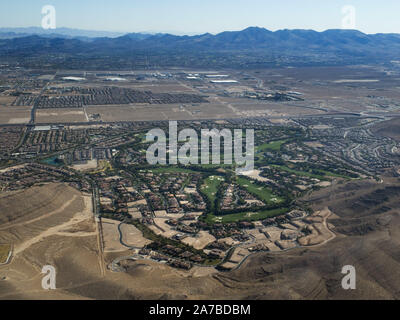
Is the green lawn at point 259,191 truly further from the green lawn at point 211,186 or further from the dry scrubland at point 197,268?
the dry scrubland at point 197,268

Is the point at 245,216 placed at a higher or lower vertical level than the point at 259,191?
lower

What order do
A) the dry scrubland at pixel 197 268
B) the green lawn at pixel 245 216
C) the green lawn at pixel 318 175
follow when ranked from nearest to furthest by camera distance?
the dry scrubland at pixel 197 268
the green lawn at pixel 245 216
the green lawn at pixel 318 175

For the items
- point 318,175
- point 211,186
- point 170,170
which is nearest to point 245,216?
point 211,186

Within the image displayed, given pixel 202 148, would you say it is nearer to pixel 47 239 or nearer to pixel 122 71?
A: pixel 47 239

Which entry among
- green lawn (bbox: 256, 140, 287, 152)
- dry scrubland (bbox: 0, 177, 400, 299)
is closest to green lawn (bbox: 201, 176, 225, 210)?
dry scrubland (bbox: 0, 177, 400, 299)

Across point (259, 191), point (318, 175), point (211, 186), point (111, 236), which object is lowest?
point (111, 236)

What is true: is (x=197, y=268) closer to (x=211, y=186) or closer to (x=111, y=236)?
(x=111, y=236)

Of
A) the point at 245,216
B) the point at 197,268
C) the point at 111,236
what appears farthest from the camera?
the point at 245,216

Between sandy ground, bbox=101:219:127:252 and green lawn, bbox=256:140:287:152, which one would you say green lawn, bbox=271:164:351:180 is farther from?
sandy ground, bbox=101:219:127:252

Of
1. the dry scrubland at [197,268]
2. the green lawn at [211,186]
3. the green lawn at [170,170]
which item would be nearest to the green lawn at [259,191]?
the green lawn at [211,186]
